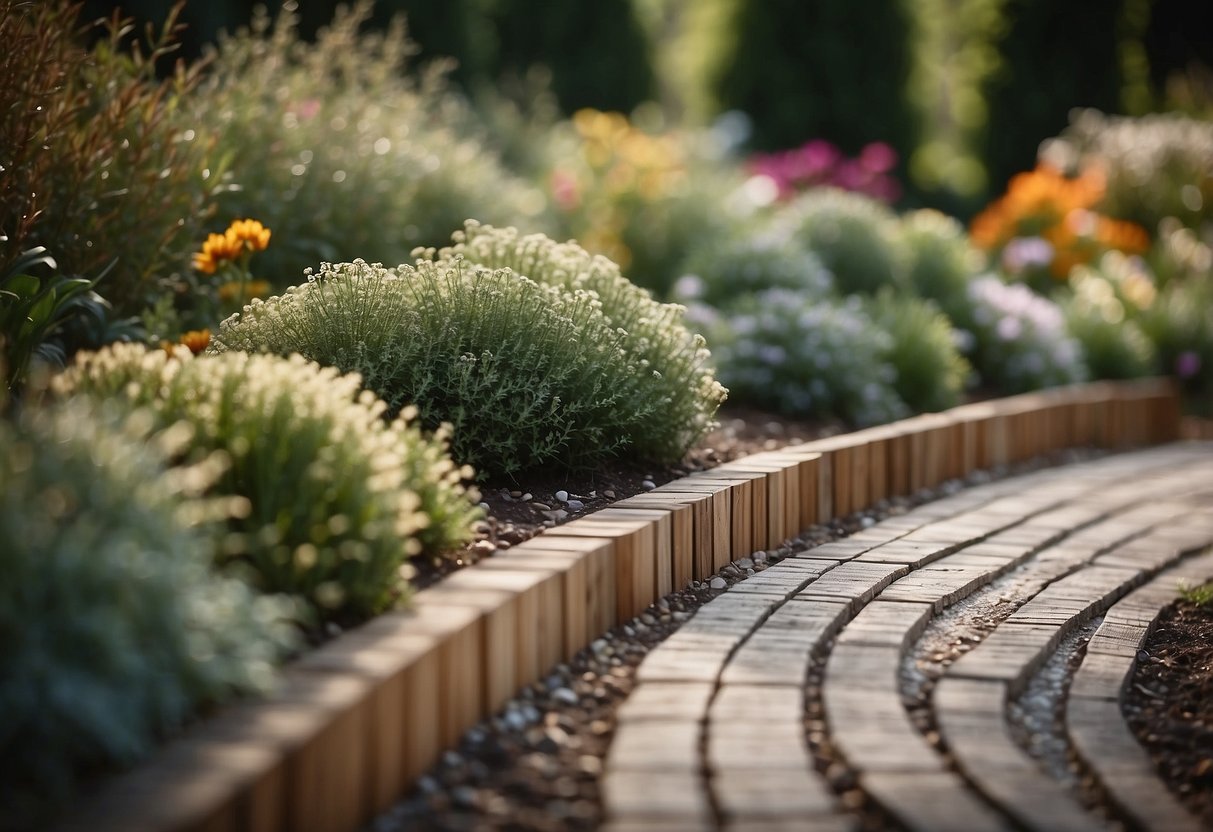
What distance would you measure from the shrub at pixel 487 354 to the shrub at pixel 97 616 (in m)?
1.18

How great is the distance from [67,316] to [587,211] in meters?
3.84

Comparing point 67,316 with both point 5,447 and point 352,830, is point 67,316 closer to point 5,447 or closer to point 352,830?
point 5,447

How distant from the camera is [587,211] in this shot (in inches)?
293

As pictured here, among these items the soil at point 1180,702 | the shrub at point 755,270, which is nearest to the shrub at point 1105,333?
the shrub at point 755,270

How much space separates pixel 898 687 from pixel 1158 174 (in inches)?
347

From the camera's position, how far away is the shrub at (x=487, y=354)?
11.1 feet

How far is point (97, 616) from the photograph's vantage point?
1.87 m

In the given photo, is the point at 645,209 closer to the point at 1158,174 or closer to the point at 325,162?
the point at 325,162

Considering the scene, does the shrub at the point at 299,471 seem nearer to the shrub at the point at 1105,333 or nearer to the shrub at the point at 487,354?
the shrub at the point at 487,354

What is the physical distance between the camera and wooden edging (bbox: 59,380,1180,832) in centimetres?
183

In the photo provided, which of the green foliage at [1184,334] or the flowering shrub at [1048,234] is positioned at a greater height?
the flowering shrub at [1048,234]

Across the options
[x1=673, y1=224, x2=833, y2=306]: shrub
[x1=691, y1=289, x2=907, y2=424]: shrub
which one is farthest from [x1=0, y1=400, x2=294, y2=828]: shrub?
[x1=673, y1=224, x2=833, y2=306]: shrub

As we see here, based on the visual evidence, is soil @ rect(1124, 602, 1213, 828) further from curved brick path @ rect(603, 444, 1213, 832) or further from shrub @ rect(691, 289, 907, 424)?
shrub @ rect(691, 289, 907, 424)

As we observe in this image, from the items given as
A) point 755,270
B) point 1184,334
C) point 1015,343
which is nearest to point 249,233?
point 755,270
